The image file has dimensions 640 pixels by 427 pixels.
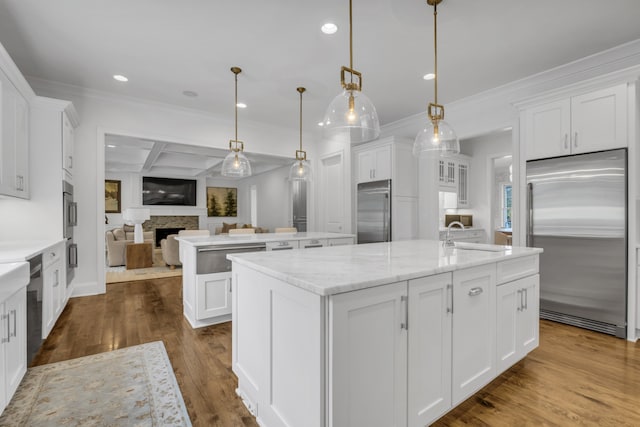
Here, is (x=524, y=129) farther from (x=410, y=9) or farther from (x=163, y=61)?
(x=163, y=61)

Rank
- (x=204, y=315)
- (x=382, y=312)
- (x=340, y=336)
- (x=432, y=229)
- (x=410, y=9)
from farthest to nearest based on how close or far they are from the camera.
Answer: (x=432, y=229) → (x=204, y=315) → (x=410, y=9) → (x=382, y=312) → (x=340, y=336)

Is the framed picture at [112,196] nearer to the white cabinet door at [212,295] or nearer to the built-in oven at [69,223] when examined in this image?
the built-in oven at [69,223]

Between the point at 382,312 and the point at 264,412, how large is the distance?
884 millimetres

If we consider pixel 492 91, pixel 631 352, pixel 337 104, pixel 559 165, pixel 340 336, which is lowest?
pixel 631 352

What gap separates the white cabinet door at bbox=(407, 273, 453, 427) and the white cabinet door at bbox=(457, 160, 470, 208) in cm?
493

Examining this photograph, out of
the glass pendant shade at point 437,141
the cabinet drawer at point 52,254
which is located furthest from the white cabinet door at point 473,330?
the cabinet drawer at point 52,254

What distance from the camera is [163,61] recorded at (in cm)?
336

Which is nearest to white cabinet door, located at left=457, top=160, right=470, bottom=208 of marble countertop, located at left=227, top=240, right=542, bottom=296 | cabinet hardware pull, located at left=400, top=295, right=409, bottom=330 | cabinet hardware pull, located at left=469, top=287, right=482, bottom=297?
marble countertop, located at left=227, top=240, right=542, bottom=296

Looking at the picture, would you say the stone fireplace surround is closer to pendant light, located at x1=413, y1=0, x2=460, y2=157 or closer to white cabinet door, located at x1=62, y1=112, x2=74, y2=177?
white cabinet door, located at x1=62, y1=112, x2=74, y2=177

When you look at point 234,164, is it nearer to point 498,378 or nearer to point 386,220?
point 386,220

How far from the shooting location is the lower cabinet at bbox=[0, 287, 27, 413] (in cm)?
161

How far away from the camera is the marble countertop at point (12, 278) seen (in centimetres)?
154

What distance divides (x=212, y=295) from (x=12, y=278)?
1700 mm

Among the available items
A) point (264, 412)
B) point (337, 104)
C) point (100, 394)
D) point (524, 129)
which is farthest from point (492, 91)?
point (100, 394)
